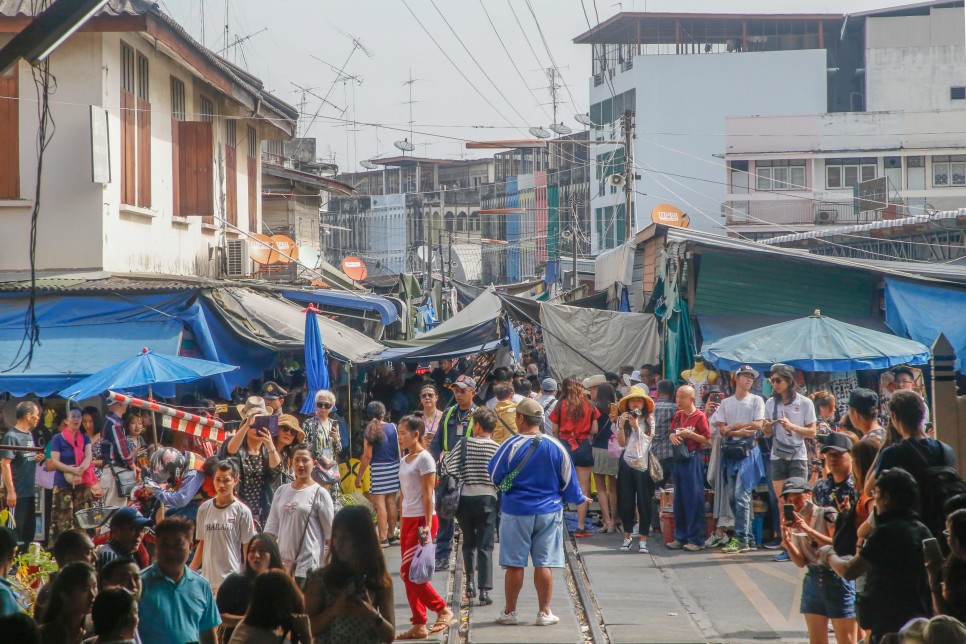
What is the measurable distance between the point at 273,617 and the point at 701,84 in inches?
2214

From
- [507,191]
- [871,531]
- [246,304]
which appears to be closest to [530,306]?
[246,304]

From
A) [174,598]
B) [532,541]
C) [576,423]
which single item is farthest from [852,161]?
[174,598]

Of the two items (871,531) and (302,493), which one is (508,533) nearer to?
(302,493)

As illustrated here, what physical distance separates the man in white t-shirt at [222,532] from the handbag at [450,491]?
1.84m

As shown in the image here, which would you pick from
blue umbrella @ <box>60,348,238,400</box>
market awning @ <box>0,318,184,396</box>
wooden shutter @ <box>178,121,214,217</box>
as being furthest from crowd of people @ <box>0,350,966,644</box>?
wooden shutter @ <box>178,121,214,217</box>

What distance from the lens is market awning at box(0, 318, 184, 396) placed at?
13.2 meters

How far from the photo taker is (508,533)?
907 centimetres

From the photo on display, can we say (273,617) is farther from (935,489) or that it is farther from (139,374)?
(139,374)

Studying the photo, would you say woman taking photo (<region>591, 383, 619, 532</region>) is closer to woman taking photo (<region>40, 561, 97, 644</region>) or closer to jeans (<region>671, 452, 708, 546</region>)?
jeans (<region>671, 452, 708, 546</region>)

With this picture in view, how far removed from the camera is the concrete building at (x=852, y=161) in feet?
157

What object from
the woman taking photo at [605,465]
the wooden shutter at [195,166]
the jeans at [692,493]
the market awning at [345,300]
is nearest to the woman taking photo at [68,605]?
the jeans at [692,493]

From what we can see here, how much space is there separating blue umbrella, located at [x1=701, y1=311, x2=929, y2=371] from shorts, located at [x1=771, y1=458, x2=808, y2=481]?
4.12 feet

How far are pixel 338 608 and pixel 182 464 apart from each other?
548cm

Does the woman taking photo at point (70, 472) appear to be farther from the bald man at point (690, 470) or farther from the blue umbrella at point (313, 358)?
the bald man at point (690, 470)
